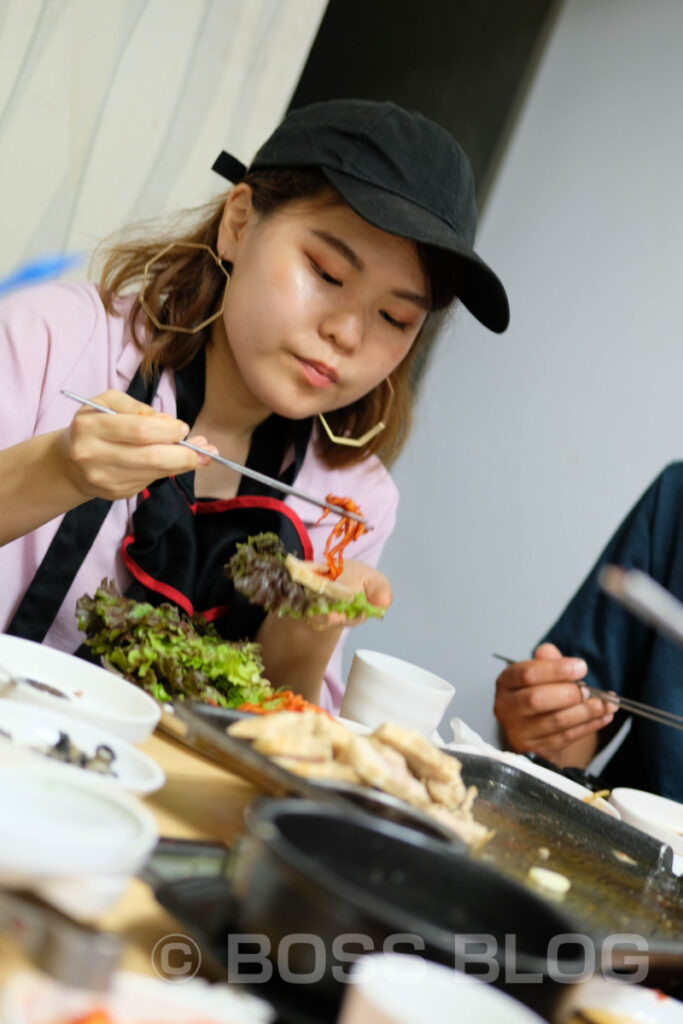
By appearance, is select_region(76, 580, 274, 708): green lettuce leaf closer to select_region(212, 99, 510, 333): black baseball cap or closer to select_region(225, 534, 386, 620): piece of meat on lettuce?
select_region(225, 534, 386, 620): piece of meat on lettuce

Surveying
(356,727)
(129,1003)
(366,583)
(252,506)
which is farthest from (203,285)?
(129,1003)

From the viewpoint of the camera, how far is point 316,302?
1.57 m

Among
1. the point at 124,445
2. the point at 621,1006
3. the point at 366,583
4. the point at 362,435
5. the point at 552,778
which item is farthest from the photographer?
the point at 362,435

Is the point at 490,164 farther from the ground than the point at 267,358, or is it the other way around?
the point at 490,164

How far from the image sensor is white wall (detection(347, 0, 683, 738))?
11.3 ft

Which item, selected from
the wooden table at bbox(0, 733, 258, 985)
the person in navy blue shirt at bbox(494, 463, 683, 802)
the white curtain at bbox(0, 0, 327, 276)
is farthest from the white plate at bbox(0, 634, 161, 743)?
the white curtain at bbox(0, 0, 327, 276)

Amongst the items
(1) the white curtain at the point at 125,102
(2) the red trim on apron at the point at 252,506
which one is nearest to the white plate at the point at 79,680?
(2) the red trim on apron at the point at 252,506

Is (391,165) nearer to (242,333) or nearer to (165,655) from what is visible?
(242,333)

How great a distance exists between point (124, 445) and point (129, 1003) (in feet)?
2.56

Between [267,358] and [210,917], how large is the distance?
1177 mm

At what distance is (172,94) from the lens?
241 centimetres

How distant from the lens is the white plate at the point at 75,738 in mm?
755

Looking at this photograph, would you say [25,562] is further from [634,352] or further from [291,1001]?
[634,352]

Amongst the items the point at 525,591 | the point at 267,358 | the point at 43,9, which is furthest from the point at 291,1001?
the point at 525,591
